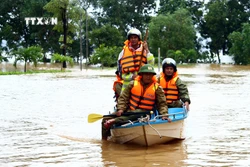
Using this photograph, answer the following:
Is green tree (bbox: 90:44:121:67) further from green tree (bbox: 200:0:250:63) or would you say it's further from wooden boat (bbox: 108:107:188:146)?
wooden boat (bbox: 108:107:188:146)

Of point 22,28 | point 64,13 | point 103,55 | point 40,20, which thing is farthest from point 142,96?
point 22,28

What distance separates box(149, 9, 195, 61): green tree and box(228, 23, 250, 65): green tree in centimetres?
551

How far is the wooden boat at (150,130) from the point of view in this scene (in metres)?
8.50

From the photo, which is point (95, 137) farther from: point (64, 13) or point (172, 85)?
point (64, 13)

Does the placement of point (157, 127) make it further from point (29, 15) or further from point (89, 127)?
point (29, 15)

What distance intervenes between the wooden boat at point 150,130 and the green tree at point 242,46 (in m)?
51.5

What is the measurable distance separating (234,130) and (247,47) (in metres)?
50.2

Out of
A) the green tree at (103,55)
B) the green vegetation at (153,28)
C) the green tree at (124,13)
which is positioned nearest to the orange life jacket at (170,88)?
the green tree at (103,55)

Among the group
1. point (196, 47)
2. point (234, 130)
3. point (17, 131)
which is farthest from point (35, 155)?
point (196, 47)

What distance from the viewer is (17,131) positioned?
10914 mm

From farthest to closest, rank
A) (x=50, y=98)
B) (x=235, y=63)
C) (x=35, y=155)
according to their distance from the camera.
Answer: (x=235, y=63) < (x=50, y=98) < (x=35, y=155)

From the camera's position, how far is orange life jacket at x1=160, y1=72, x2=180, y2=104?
9938 mm

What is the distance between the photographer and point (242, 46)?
61.0 m

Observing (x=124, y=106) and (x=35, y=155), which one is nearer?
(x=35, y=155)
